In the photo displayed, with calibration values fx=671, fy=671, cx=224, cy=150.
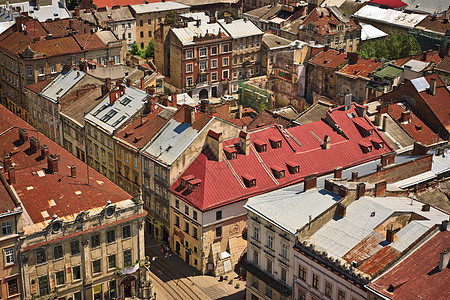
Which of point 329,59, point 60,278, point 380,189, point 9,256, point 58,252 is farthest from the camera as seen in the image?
point 329,59

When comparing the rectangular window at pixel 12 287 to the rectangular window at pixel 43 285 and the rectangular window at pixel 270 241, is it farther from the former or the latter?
the rectangular window at pixel 270 241

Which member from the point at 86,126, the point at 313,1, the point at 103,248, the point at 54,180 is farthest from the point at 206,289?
the point at 313,1

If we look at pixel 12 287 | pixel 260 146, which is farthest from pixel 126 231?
pixel 260 146

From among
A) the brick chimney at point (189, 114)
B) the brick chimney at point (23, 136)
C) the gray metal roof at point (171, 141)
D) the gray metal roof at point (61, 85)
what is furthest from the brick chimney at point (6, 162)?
the gray metal roof at point (61, 85)

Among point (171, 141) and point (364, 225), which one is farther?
point (171, 141)

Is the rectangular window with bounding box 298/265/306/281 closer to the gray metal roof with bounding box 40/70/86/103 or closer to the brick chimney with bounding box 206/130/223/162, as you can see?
the brick chimney with bounding box 206/130/223/162

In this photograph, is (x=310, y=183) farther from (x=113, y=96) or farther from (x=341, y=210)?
(x=113, y=96)

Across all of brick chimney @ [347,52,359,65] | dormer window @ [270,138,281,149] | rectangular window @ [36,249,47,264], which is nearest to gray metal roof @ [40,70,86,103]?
dormer window @ [270,138,281,149]
